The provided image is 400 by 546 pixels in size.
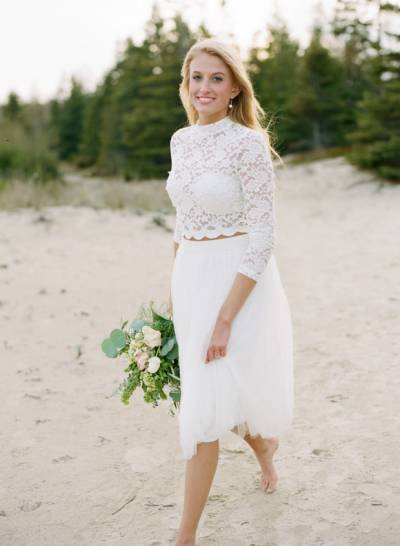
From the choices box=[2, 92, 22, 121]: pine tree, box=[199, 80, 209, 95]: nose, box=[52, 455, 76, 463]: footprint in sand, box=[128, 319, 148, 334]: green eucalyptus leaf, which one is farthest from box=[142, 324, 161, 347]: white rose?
box=[2, 92, 22, 121]: pine tree

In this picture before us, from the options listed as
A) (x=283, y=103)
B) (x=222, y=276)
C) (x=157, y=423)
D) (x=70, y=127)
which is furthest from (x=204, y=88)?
(x=70, y=127)

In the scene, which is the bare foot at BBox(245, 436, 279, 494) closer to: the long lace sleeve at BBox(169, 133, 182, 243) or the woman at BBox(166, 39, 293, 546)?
the woman at BBox(166, 39, 293, 546)

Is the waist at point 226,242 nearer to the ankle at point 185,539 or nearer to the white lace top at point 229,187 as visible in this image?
the white lace top at point 229,187

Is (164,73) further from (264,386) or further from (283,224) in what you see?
(264,386)

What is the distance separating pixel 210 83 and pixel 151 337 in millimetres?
1124

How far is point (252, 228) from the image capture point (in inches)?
98.7

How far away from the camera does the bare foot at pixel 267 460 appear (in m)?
3.12

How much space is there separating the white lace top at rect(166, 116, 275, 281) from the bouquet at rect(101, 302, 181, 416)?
50cm

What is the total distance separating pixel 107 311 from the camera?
659 cm

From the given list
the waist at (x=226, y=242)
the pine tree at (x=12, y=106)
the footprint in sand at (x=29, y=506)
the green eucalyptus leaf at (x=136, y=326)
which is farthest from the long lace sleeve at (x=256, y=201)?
the pine tree at (x=12, y=106)

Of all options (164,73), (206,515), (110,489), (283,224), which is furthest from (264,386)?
(164,73)

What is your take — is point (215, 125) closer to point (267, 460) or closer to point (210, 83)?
point (210, 83)

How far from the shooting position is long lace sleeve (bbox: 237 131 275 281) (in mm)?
2469

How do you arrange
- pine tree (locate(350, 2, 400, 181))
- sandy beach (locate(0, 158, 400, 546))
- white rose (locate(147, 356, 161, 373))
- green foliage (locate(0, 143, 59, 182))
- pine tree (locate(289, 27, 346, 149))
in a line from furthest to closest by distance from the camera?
1. green foliage (locate(0, 143, 59, 182))
2. pine tree (locate(289, 27, 346, 149))
3. pine tree (locate(350, 2, 400, 181))
4. sandy beach (locate(0, 158, 400, 546))
5. white rose (locate(147, 356, 161, 373))
